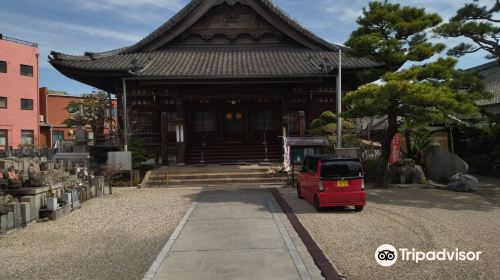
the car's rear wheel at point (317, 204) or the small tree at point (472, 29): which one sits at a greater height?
the small tree at point (472, 29)

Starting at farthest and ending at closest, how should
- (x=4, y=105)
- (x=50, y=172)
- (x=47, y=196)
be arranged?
1. (x=4, y=105)
2. (x=50, y=172)
3. (x=47, y=196)

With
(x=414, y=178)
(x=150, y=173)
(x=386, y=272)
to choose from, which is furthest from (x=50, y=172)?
(x=414, y=178)

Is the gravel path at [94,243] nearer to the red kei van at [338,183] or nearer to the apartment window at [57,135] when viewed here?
the red kei van at [338,183]

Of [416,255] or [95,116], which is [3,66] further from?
[416,255]

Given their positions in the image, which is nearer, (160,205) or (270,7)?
(160,205)

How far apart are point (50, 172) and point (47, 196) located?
1.70m

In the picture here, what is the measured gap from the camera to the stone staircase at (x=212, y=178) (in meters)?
17.8

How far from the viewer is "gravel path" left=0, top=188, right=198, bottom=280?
644 centimetres

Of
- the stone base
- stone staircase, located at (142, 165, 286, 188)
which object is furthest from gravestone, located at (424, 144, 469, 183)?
the stone base

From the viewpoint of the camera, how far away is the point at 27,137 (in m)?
43.1

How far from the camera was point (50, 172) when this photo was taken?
41.2ft

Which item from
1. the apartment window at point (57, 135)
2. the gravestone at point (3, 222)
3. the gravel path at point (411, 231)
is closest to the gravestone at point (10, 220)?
the gravestone at point (3, 222)

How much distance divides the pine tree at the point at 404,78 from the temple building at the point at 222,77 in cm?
474

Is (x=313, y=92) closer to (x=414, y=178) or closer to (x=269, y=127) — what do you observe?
(x=269, y=127)
